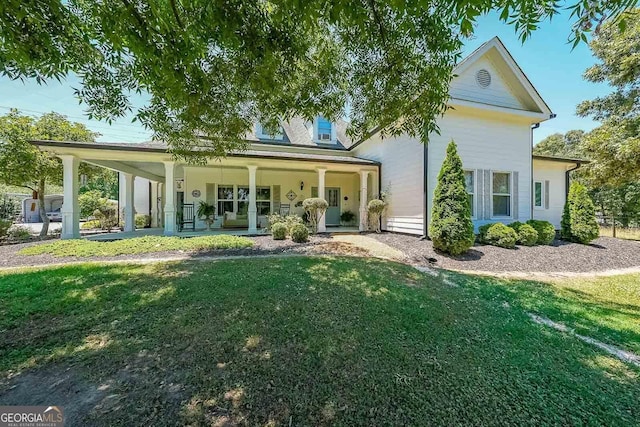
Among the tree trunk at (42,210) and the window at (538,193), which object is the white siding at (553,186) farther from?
the tree trunk at (42,210)

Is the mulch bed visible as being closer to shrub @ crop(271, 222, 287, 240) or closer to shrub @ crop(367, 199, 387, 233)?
shrub @ crop(367, 199, 387, 233)

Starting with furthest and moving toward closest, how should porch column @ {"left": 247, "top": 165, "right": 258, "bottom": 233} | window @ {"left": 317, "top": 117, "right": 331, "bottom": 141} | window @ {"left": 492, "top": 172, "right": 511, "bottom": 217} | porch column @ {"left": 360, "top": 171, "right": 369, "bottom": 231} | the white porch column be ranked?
window @ {"left": 317, "top": 117, "right": 331, "bottom": 141}
porch column @ {"left": 360, "top": 171, "right": 369, "bottom": 231}
porch column @ {"left": 247, "top": 165, "right": 258, "bottom": 233}
window @ {"left": 492, "top": 172, "right": 511, "bottom": 217}
the white porch column

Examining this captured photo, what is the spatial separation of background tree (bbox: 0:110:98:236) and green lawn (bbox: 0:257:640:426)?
9.13m

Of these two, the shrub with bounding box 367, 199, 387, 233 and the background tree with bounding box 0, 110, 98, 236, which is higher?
the background tree with bounding box 0, 110, 98, 236

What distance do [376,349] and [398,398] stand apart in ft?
2.36

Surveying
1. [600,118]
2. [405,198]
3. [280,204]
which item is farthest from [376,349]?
[600,118]

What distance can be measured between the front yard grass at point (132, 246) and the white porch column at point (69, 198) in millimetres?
1349

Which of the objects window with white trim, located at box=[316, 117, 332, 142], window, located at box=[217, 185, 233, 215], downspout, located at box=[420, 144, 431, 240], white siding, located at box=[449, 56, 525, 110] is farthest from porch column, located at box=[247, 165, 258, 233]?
white siding, located at box=[449, 56, 525, 110]

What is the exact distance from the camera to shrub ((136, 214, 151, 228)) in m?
16.5

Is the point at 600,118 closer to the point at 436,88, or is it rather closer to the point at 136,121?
the point at 436,88

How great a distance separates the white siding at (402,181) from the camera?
10.3m

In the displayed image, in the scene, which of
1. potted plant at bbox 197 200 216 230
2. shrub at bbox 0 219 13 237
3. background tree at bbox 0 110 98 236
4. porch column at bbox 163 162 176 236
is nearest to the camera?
shrub at bbox 0 219 13 237

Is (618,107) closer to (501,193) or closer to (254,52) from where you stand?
(501,193)

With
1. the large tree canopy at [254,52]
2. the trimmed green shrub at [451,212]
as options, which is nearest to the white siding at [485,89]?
the trimmed green shrub at [451,212]
